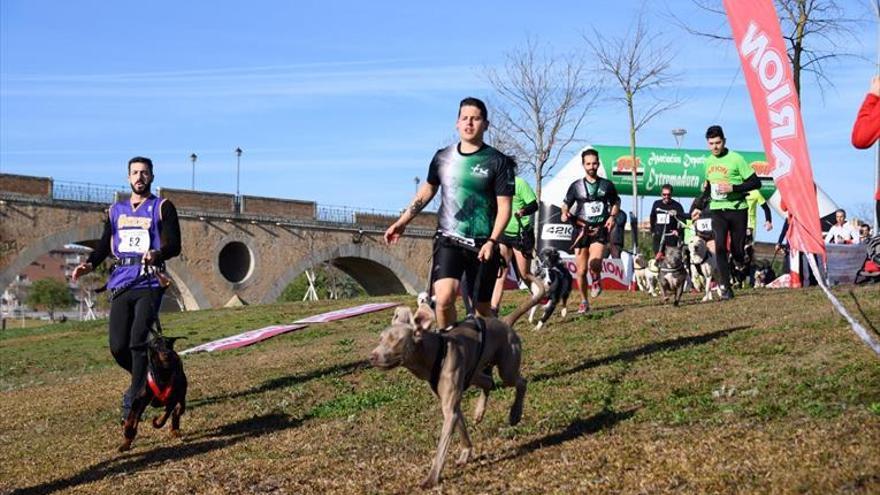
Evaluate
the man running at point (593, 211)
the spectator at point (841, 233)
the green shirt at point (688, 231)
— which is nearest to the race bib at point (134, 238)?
the man running at point (593, 211)

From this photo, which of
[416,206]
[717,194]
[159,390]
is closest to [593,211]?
[717,194]

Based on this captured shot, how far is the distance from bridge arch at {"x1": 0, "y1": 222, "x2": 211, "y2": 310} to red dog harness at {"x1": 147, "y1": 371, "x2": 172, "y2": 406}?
44244 mm

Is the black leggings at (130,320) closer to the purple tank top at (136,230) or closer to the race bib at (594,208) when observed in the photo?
the purple tank top at (136,230)

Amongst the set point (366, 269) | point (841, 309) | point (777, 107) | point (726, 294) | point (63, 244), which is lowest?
point (366, 269)

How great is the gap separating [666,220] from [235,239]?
4613cm

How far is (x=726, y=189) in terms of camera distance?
1542 cm

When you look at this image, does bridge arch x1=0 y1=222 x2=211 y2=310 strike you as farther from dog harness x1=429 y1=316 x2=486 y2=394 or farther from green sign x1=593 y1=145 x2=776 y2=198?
dog harness x1=429 y1=316 x2=486 y2=394

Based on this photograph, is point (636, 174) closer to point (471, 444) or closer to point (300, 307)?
point (300, 307)

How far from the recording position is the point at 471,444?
718 cm

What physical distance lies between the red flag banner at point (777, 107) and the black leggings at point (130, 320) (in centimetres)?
567

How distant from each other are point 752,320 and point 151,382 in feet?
25.3

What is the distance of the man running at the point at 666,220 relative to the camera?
2005cm

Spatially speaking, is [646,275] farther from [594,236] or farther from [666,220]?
[594,236]

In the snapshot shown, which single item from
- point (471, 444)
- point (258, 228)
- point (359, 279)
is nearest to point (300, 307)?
point (471, 444)
